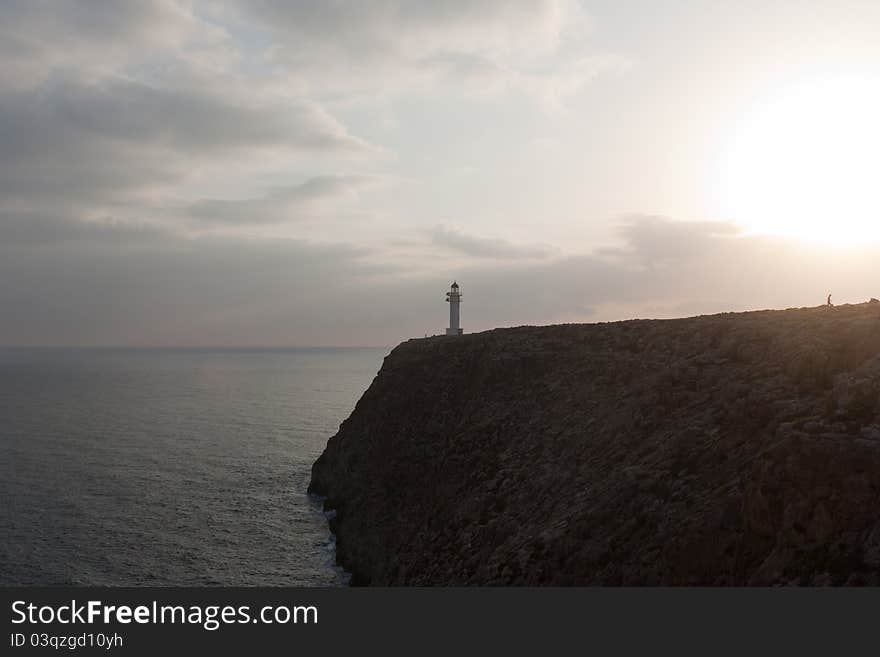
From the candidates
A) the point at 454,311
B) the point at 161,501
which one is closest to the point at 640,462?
the point at 161,501

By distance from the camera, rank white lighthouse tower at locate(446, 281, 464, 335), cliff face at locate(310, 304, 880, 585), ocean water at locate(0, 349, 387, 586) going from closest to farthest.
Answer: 1. cliff face at locate(310, 304, 880, 585)
2. ocean water at locate(0, 349, 387, 586)
3. white lighthouse tower at locate(446, 281, 464, 335)

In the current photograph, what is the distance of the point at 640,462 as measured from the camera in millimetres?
21328

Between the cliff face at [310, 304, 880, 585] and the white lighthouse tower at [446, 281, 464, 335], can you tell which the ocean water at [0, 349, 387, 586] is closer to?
the cliff face at [310, 304, 880, 585]

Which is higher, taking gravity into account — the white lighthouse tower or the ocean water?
the white lighthouse tower

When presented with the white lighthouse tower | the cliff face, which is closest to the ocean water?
the cliff face

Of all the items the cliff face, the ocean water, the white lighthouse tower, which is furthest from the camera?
the white lighthouse tower

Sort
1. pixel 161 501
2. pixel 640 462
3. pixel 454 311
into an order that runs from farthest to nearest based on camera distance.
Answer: pixel 454 311, pixel 161 501, pixel 640 462

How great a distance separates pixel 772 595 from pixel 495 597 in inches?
246

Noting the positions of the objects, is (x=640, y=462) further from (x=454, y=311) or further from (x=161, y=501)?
(x=454, y=311)

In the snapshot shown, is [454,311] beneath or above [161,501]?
above

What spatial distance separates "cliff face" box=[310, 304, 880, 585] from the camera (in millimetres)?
14914

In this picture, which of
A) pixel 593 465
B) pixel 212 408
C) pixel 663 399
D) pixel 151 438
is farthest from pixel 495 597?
pixel 212 408

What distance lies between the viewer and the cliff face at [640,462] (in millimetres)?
14914

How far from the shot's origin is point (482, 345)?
145ft
